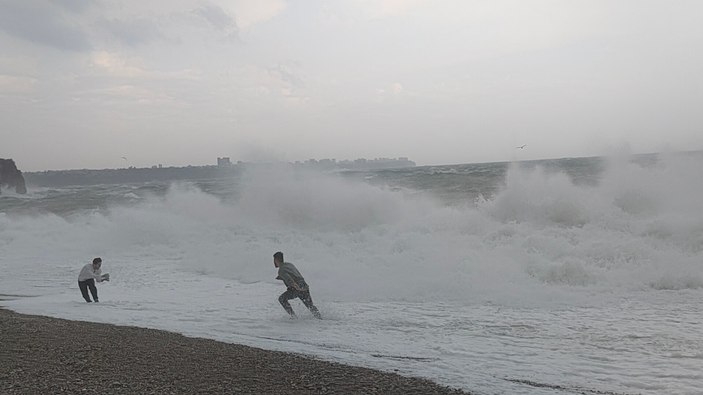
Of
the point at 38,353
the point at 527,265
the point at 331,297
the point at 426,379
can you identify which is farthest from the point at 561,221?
the point at 38,353

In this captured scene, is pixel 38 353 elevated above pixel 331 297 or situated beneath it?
elevated above

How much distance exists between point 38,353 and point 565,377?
5.39m

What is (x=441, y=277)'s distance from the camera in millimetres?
11859

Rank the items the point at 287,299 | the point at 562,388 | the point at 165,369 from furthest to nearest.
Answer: the point at 287,299
the point at 165,369
the point at 562,388

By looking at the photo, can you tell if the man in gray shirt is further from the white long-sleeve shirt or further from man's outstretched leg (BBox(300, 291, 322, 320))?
the white long-sleeve shirt

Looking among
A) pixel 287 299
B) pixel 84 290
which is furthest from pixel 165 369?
pixel 84 290

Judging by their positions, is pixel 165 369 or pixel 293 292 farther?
pixel 293 292

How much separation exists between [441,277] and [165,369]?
24.1ft

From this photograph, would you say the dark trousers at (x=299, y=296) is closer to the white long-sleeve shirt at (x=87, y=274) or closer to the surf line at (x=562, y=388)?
the surf line at (x=562, y=388)

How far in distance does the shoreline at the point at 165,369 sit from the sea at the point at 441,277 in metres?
0.51

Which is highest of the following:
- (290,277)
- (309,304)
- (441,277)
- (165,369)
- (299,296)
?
(290,277)

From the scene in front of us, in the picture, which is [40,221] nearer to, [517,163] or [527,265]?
[517,163]

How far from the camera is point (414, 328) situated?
26.2ft

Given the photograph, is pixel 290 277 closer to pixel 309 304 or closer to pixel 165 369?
pixel 309 304
